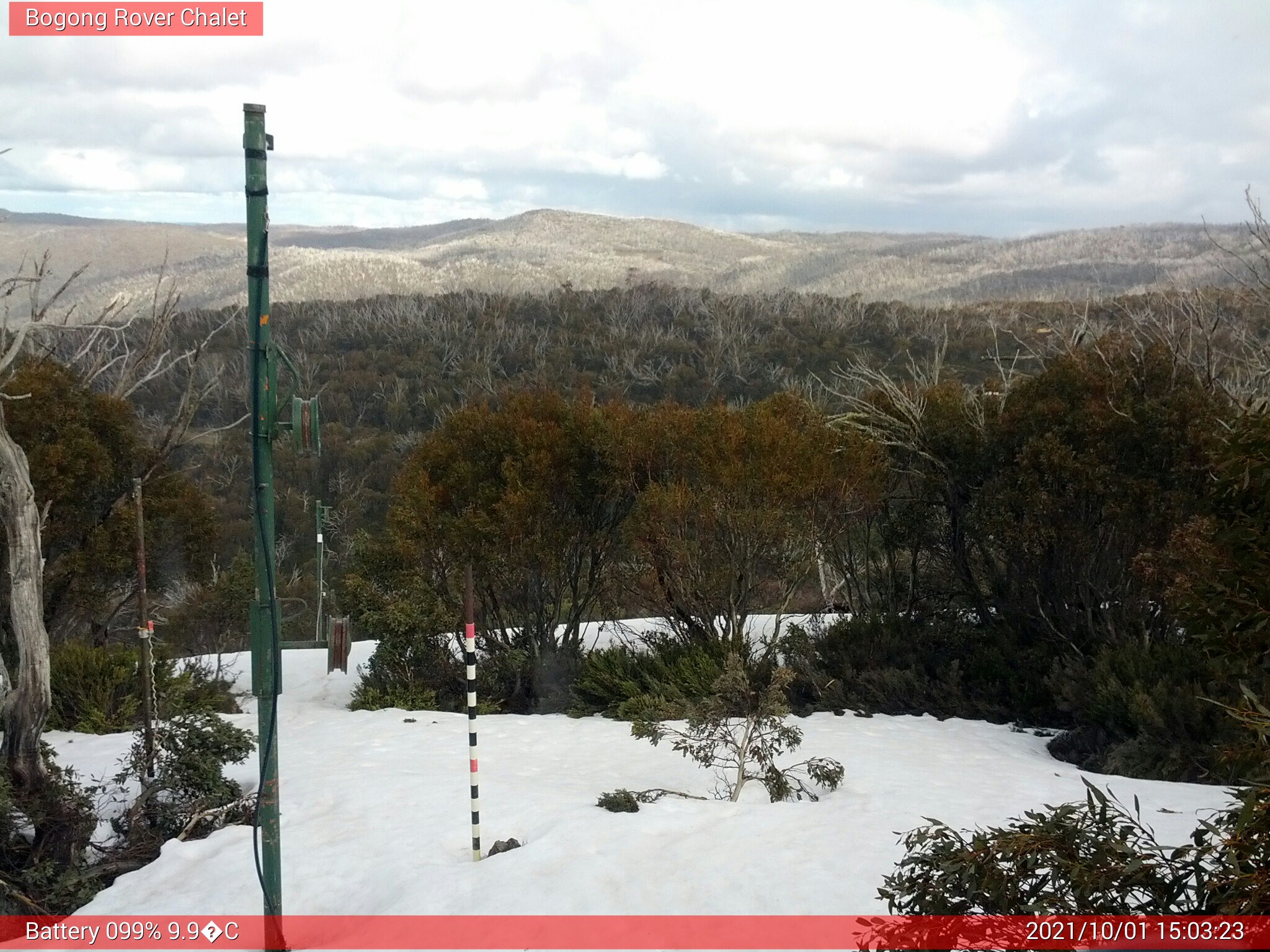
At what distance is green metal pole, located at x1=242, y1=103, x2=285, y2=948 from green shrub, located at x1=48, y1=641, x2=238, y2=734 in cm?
553

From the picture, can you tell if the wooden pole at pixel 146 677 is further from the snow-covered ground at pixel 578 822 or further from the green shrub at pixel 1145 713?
the green shrub at pixel 1145 713

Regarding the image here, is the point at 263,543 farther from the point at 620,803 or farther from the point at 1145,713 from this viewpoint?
the point at 1145,713

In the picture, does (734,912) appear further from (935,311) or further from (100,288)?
(100,288)

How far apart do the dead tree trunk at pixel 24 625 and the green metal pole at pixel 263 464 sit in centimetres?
252

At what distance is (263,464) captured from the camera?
4.85 m

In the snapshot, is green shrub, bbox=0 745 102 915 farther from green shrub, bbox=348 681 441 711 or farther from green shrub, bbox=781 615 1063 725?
green shrub, bbox=781 615 1063 725

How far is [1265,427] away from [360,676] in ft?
38.7

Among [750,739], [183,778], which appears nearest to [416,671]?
[183,778]

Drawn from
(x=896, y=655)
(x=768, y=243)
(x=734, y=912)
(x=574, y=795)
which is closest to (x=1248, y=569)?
(x=734, y=912)

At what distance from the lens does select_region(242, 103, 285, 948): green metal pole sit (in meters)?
4.69

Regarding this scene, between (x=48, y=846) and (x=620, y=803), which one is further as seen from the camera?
(x=620, y=803)

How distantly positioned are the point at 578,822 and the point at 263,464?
3218mm

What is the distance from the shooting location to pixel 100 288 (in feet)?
272

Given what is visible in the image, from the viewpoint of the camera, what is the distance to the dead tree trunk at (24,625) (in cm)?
650
